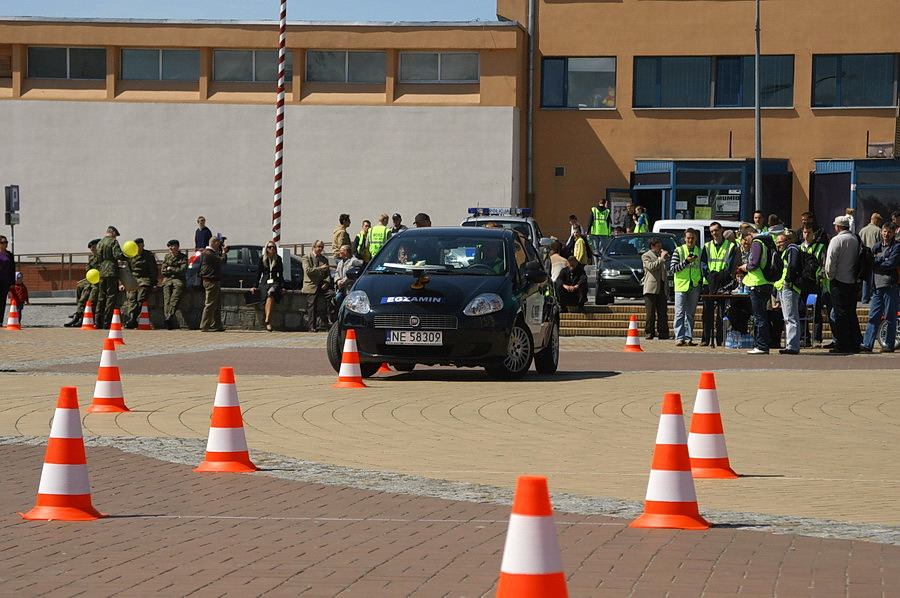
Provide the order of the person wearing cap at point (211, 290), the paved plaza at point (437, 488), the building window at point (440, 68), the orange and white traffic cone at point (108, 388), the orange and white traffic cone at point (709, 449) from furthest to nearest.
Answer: the building window at point (440, 68), the person wearing cap at point (211, 290), the orange and white traffic cone at point (108, 388), the orange and white traffic cone at point (709, 449), the paved plaza at point (437, 488)

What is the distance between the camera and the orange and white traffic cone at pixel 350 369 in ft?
50.8

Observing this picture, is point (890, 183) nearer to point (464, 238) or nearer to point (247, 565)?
point (464, 238)

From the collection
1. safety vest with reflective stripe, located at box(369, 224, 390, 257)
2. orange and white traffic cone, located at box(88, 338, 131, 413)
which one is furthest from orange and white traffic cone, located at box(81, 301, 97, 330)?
orange and white traffic cone, located at box(88, 338, 131, 413)

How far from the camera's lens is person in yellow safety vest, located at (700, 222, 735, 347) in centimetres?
2405

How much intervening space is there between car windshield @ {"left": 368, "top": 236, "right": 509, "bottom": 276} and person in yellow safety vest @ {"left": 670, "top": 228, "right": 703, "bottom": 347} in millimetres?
7594

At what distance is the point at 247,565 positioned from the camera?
666 cm

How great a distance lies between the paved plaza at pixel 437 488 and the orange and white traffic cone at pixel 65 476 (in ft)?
0.50

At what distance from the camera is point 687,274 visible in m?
24.3

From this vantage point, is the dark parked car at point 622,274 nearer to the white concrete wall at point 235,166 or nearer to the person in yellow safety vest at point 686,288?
the person in yellow safety vest at point 686,288

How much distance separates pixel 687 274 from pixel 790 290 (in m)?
2.71

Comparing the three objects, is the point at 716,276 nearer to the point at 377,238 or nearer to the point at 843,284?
the point at 843,284

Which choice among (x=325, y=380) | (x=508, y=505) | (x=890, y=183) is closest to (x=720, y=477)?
(x=508, y=505)

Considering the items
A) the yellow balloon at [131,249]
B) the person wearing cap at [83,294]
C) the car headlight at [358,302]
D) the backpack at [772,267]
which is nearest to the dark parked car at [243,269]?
the person wearing cap at [83,294]

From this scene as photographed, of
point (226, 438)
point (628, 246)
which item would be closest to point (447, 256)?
point (226, 438)
